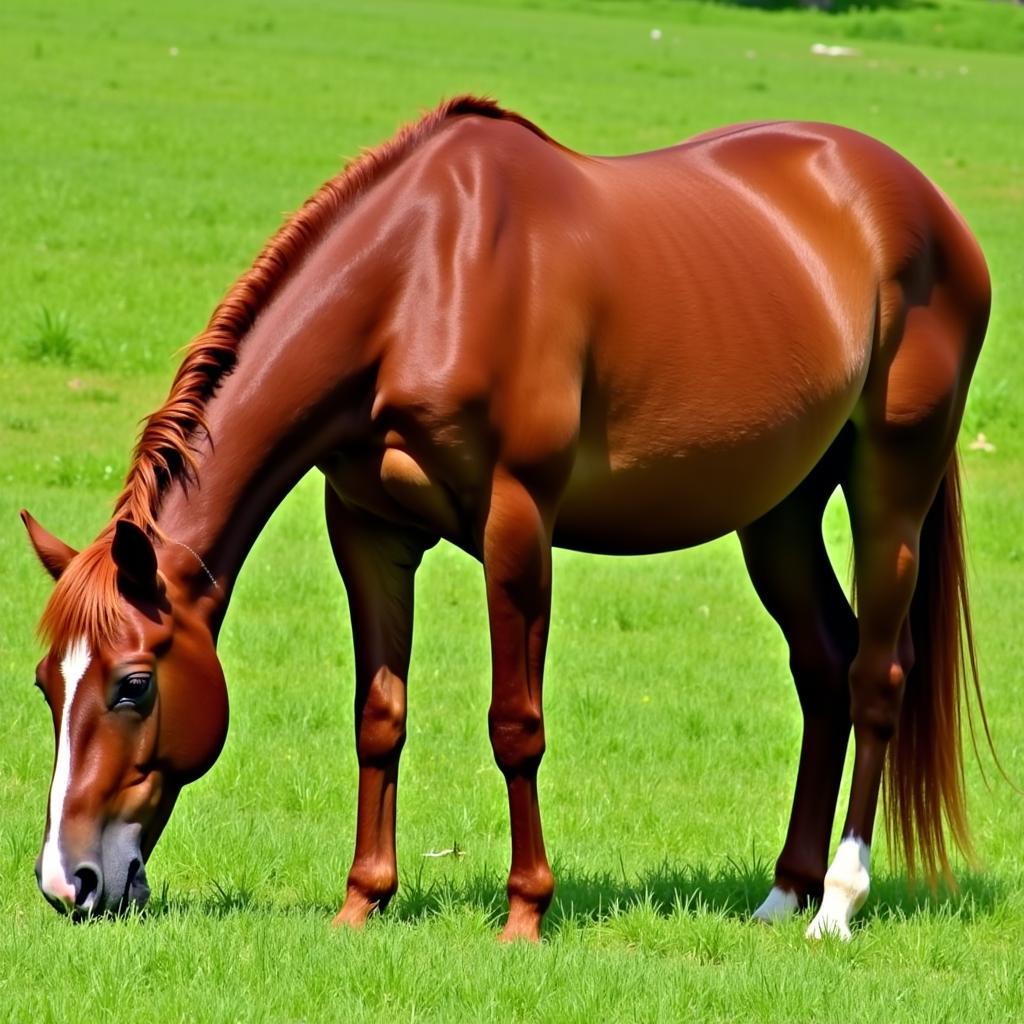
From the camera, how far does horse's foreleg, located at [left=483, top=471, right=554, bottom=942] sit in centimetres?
480

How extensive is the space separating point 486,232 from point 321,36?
33.3 metres

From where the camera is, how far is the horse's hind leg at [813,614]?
5977 mm

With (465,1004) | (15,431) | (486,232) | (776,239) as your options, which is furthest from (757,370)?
(15,431)

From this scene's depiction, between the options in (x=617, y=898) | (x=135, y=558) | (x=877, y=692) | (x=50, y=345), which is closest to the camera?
(x=135, y=558)

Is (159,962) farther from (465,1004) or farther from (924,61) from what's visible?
(924,61)

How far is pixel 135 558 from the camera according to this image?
14.4ft

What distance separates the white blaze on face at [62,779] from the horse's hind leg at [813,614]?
2472mm

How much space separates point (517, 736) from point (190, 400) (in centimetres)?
122

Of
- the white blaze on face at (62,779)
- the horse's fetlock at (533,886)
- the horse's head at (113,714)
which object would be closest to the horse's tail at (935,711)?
the horse's fetlock at (533,886)

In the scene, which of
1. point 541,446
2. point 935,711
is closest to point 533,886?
point 541,446

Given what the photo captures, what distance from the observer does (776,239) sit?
224 inches

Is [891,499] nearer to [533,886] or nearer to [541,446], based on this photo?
[541,446]

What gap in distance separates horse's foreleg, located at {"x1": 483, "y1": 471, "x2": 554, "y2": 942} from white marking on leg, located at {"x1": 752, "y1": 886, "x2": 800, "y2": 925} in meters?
0.86

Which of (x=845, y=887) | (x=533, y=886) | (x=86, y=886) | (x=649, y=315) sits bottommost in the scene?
(x=845, y=887)
